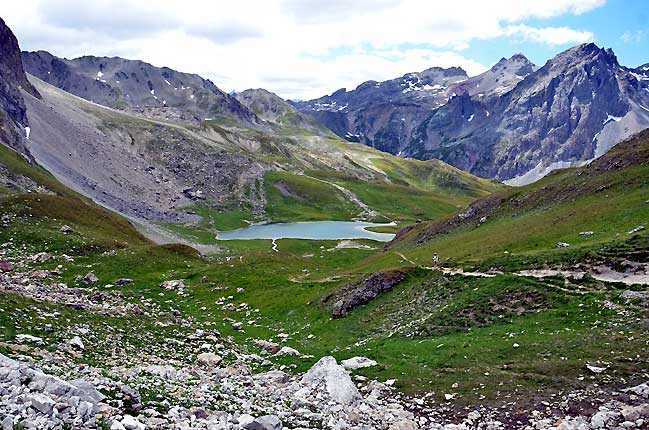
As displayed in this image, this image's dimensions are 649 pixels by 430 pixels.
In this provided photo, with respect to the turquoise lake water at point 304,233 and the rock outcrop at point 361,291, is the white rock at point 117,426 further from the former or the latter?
the turquoise lake water at point 304,233

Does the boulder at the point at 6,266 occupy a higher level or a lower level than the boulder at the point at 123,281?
higher

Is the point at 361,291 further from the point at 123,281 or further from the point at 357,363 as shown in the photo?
the point at 123,281

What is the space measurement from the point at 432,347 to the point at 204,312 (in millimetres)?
26260

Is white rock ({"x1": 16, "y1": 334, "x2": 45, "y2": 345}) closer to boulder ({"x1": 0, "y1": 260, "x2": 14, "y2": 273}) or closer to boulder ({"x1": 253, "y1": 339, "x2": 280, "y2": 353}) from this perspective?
boulder ({"x1": 253, "y1": 339, "x2": 280, "y2": 353})

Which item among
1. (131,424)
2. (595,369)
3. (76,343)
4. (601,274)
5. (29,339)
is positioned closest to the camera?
(131,424)

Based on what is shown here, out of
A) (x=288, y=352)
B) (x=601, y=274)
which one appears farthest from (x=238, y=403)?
(x=601, y=274)

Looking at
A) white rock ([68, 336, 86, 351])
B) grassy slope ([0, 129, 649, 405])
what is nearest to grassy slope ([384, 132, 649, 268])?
grassy slope ([0, 129, 649, 405])

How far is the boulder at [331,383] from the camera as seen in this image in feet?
81.7

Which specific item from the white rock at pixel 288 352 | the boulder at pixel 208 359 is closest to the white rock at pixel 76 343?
the boulder at pixel 208 359

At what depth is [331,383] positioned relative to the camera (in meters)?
25.9

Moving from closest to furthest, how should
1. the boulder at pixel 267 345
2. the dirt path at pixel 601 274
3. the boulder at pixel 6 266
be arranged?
the dirt path at pixel 601 274 < the boulder at pixel 267 345 < the boulder at pixel 6 266

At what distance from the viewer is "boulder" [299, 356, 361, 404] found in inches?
980

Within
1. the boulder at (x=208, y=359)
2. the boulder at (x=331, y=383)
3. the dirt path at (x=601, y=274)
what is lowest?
the boulder at (x=208, y=359)

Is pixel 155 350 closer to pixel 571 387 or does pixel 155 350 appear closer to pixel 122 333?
pixel 122 333
